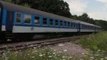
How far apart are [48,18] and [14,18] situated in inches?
308

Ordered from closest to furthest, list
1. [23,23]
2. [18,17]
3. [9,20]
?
[9,20], [18,17], [23,23]

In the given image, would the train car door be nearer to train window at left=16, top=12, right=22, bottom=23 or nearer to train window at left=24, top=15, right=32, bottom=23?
train window at left=16, top=12, right=22, bottom=23

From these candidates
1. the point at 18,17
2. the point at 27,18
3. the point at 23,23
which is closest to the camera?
the point at 18,17

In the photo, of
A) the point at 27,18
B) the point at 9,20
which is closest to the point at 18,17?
the point at 9,20

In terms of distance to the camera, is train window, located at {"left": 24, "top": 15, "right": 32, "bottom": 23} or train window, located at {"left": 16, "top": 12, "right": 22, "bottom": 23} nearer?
train window, located at {"left": 16, "top": 12, "right": 22, "bottom": 23}

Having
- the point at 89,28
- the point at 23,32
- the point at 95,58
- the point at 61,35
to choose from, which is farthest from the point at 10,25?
the point at 89,28

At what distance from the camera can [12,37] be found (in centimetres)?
2102

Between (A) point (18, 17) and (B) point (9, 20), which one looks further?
(A) point (18, 17)

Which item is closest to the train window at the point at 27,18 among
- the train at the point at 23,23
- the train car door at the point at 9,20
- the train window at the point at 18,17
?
the train at the point at 23,23

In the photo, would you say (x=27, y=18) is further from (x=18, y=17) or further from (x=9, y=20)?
(x=9, y=20)

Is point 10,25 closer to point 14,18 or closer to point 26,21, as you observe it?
point 14,18

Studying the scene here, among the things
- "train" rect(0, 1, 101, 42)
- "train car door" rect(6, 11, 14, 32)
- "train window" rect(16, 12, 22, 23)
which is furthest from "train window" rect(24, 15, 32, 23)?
"train car door" rect(6, 11, 14, 32)

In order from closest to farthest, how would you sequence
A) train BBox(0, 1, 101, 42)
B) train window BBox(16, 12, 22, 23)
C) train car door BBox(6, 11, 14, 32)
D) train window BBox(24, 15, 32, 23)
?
train BBox(0, 1, 101, 42), train car door BBox(6, 11, 14, 32), train window BBox(16, 12, 22, 23), train window BBox(24, 15, 32, 23)

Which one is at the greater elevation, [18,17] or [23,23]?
[18,17]
